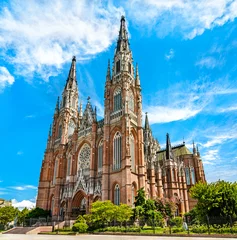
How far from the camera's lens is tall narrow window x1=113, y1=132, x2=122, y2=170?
135ft

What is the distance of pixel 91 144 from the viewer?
46969mm

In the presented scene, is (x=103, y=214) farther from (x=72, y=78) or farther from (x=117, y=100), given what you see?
(x=72, y=78)

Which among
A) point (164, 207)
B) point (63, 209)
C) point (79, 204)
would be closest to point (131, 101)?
point (164, 207)

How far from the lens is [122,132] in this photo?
4181 centimetres

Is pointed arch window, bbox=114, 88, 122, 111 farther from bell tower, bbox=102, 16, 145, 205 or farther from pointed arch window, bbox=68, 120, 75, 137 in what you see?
pointed arch window, bbox=68, 120, 75, 137

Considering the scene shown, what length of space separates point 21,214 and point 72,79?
39.3 metres

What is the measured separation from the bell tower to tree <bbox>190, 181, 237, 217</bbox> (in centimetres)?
1363

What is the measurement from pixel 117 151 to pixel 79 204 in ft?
46.7

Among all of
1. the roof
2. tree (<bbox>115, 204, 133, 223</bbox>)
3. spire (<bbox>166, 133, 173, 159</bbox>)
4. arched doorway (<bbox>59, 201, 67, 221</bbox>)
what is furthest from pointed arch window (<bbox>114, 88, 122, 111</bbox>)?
the roof

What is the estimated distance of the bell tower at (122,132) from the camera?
3869 centimetres

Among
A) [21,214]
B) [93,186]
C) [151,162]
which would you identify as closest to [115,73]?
[151,162]

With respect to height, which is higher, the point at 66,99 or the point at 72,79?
the point at 72,79

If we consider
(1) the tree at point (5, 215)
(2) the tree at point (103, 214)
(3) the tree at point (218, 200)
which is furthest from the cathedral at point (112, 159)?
(3) the tree at point (218, 200)

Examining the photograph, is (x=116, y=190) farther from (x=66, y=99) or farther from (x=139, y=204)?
(x=66, y=99)
